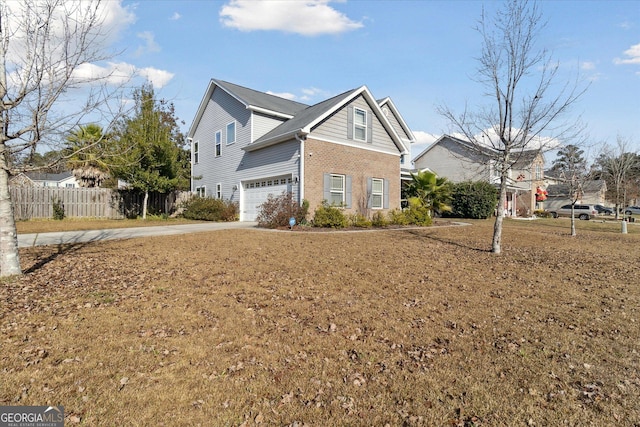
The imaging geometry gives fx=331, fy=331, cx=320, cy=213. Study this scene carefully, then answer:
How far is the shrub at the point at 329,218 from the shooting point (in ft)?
50.6

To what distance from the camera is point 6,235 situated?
595 cm

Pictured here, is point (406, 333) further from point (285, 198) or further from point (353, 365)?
point (285, 198)

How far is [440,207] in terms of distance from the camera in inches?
803

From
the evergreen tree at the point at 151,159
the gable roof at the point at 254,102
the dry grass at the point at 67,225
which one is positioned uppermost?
the gable roof at the point at 254,102

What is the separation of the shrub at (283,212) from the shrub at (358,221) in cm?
266

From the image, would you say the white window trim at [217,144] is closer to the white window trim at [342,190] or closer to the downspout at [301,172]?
the downspout at [301,172]

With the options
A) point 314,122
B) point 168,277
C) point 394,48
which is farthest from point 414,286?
point 394,48

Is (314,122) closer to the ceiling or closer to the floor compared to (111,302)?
closer to the ceiling

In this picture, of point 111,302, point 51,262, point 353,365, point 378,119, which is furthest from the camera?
point 378,119

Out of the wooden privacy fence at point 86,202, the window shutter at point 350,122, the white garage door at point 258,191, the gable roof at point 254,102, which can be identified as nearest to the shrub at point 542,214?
the window shutter at point 350,122

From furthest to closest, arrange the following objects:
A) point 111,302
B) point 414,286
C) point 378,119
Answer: point 378,119
point 414,286
point 111,302

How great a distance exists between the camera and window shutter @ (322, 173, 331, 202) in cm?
1655

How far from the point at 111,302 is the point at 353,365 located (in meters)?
3.91

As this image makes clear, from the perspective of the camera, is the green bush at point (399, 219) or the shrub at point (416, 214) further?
the shrub at point (416, 214)
